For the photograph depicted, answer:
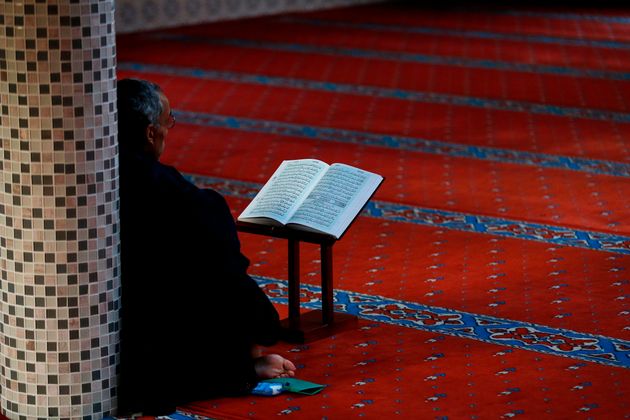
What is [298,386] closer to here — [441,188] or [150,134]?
[150,134]

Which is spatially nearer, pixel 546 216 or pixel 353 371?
pixel 353 371

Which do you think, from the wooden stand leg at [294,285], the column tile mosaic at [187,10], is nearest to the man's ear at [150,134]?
the wooden stand leg at [294,285]

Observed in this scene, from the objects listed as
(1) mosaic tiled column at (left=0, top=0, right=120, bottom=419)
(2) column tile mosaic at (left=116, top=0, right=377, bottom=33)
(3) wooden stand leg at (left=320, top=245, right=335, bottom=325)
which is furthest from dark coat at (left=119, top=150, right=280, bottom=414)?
(2) column tile mosaic at (left=116, top=0, right=377, bottom=33)

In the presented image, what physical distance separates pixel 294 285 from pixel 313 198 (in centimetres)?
29

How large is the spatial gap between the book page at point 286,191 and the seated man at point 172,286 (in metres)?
0.31

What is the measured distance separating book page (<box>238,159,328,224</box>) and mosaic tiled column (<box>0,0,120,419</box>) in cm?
64

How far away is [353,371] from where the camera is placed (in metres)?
3.50

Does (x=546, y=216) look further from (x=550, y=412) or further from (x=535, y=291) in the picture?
(x=550, y=412)

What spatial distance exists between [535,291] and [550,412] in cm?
108

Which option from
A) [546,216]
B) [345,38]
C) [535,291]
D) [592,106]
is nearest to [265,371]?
[535,291]

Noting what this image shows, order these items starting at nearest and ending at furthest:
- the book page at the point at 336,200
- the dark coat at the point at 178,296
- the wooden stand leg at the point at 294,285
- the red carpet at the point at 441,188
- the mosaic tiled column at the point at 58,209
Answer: the mosaic tiled column at the point at 58,209 < the dark coat at the point at 178,296 < the red carpet at the point at 441,188 < the book page at the point at 336,200 < the wooden stand leg at the point at 294,285

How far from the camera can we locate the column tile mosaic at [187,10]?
1087cm

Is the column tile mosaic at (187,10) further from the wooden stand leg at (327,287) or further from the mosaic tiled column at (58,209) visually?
the mosaic tiled column at (58,209)

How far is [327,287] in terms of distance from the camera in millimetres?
3807
